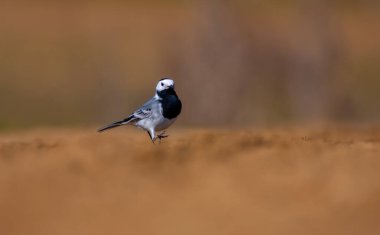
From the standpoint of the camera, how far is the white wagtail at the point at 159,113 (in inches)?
460

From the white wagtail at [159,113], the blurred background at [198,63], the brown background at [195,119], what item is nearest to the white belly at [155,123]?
the white wagtail at [159,113]

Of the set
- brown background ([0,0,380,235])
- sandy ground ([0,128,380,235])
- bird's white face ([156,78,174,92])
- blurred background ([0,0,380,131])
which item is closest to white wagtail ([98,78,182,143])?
bird's white face ([156,78,174,92])

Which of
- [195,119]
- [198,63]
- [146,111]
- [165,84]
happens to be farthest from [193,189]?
[198,63]

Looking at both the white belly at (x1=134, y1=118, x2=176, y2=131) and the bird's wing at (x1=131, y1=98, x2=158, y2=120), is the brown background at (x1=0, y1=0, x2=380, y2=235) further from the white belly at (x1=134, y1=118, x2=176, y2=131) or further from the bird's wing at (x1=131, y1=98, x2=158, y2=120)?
the bird's wing at (x1=131, y1=98, x2=158, y2=120)

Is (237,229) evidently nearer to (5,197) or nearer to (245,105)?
(5,197)

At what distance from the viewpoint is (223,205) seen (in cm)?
891

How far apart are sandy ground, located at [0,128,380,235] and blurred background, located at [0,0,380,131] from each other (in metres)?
8.18

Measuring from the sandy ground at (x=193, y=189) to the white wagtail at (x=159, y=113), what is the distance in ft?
5.89

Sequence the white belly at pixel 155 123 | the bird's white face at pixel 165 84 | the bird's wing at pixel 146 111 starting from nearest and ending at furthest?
the white belly at pixel 155 123 → the bird's wing at pixel 146 111 → the bird's white face at pixel 165 84

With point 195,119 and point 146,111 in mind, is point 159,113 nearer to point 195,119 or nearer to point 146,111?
point 146,111

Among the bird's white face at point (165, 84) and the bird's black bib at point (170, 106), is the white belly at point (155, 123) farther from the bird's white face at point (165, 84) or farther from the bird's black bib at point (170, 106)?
the bird's white face at point (165, 84)

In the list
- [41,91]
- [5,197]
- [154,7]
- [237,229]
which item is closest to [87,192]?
[5,197]

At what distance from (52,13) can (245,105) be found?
15889 mm

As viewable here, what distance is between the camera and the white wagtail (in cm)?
1168
